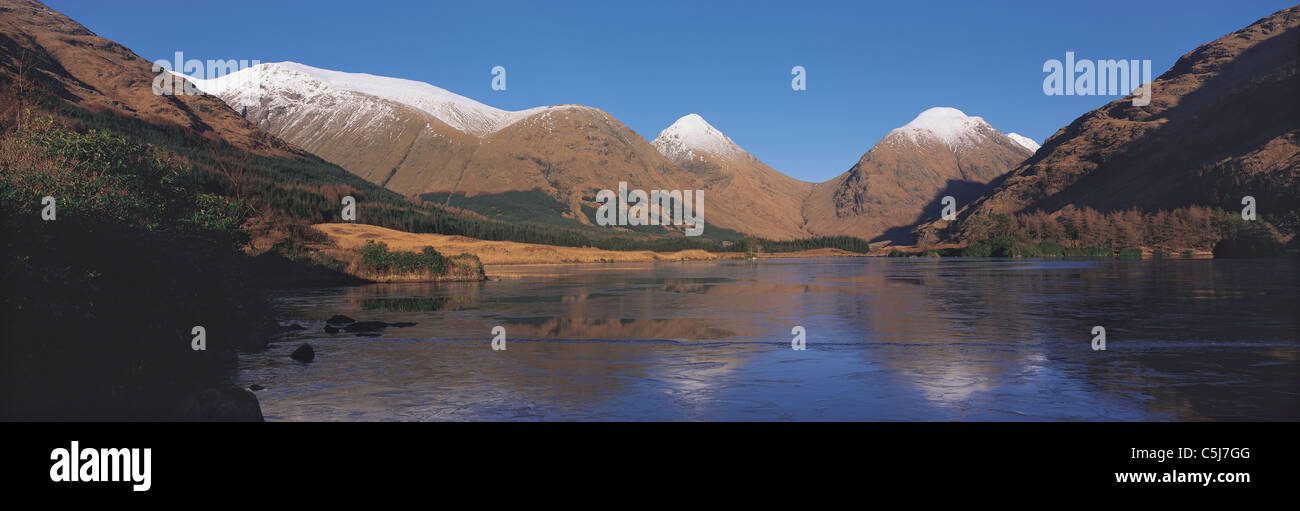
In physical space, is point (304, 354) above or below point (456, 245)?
below

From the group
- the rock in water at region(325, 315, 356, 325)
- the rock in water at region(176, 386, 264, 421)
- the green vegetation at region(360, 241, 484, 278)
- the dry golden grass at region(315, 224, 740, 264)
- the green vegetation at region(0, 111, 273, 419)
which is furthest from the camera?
the dry golden grass at region(315, 224, 740, 264)

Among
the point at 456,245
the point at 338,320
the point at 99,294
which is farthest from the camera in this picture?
the point at 456,245

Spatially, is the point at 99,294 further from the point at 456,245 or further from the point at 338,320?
the point at 456,245

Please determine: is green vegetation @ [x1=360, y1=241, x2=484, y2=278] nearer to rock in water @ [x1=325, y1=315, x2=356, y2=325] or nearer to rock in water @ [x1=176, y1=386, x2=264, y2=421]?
rock in water @ [x1=325, y1=315, x2=356, y2=325]

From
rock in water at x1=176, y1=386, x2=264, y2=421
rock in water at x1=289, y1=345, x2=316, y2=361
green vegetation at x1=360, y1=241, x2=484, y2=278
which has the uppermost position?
green vegetation at x1=360, y1=241, x2=484, y2=278

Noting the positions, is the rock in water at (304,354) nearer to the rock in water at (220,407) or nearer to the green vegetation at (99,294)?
the green vegetation at (99,294)

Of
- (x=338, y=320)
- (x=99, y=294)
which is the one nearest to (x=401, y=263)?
(x=338, y=320)

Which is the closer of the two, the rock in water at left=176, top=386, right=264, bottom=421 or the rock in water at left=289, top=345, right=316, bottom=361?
the rock in water at left=176, top=386, right=264, bottom=421

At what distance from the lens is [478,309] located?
4878cm

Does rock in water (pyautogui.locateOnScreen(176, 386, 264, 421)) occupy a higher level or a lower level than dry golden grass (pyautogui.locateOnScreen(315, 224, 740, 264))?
lower

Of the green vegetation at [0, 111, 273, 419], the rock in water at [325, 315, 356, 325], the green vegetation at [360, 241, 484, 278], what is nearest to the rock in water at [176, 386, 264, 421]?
the green vegetation at [0, 111, 273, 419]
